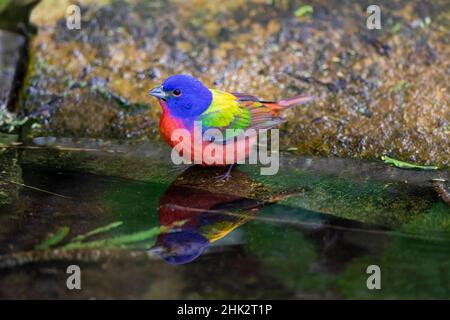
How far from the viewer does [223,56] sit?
546cm

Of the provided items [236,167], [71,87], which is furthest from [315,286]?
[71,87]

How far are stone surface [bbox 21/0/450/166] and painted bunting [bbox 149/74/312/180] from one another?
49 cm

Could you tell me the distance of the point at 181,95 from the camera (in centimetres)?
421

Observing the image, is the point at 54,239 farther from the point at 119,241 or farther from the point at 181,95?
the point at 181,95

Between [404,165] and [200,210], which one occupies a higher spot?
[404,165]

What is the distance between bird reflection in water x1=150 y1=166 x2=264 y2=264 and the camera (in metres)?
3.31

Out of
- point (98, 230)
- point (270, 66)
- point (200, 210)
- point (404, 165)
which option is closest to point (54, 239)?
point (98, 230)

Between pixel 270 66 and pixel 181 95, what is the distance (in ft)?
4.55

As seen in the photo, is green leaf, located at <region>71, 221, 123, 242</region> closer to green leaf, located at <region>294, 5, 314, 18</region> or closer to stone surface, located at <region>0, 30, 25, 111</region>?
stone surface, located at <region>0, 30, 25, 111</region>

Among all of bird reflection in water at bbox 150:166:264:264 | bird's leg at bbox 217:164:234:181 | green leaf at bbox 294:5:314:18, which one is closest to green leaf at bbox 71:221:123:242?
bird reflection in water at bbox 150:166:264:264

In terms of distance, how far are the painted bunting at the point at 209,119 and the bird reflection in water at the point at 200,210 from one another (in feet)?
0.48

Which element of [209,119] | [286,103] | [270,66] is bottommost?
[209,119]

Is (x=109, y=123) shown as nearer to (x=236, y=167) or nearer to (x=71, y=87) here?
(x=71, y=87)

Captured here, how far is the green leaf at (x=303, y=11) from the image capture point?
5.72 metres
